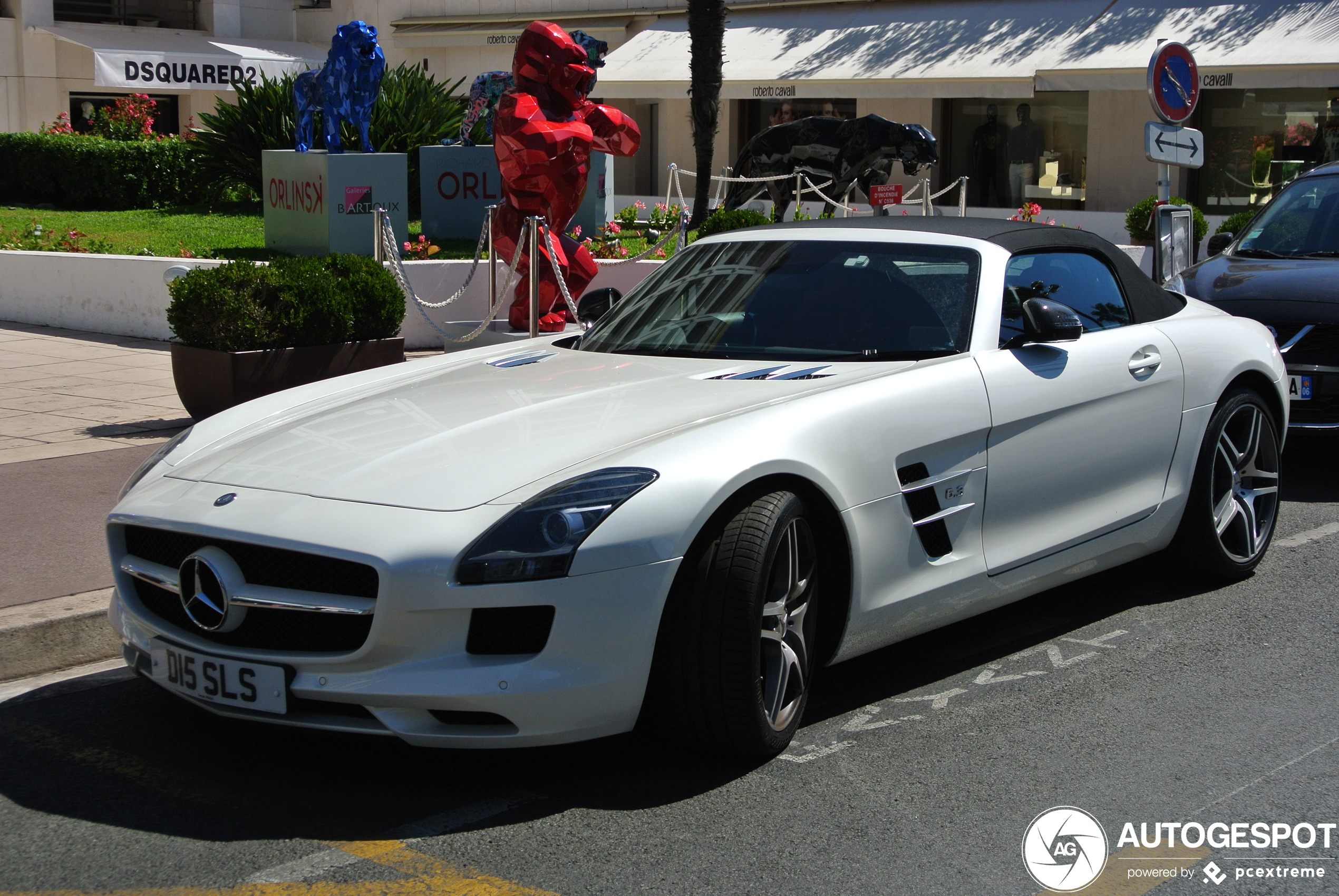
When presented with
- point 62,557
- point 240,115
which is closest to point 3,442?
point 62,557

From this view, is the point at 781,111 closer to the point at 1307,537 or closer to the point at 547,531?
the point at 1307,537

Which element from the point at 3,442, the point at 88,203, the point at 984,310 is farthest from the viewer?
the point at 88,203

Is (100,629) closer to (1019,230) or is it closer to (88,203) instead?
(1019,230)

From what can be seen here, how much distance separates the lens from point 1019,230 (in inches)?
207

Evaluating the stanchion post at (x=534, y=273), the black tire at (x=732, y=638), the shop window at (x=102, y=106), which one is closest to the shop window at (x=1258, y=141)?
the stanchion post at (x=534, y=273)

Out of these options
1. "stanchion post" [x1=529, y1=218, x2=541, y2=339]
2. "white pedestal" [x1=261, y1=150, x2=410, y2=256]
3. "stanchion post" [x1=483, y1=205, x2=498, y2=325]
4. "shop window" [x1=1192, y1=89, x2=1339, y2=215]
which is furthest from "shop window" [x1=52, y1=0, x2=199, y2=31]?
"stanchion post" [x1=529, y1=218, x2=541, y2=339]

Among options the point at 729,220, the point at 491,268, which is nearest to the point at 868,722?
the point at 491,268

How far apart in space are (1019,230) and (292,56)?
1308 inches

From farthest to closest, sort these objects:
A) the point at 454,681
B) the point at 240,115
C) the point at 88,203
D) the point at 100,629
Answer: the point at 88,203 < the point at 240,115 < the point at 100,629 < the point at 454,681

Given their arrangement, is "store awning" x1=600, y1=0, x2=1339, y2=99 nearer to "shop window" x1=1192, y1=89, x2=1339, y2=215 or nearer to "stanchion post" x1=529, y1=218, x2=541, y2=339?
"shop window" x1=1192, y1=89, x2=1339, y2=215

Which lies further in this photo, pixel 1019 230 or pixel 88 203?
pixel 88 203

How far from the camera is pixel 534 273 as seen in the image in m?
11.3

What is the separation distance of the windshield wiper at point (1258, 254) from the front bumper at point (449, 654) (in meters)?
6.41

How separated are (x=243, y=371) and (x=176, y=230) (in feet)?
33.8
